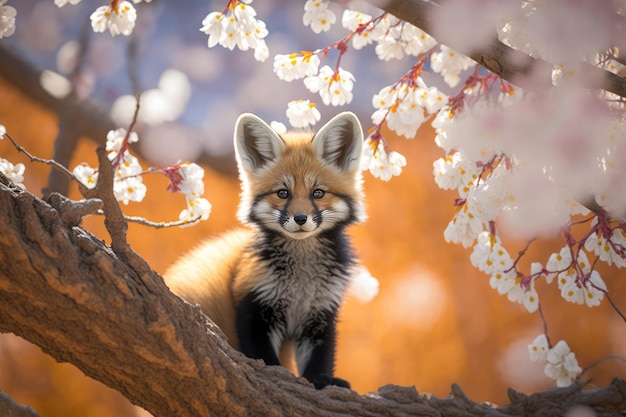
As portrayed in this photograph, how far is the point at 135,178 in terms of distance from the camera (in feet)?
5.66

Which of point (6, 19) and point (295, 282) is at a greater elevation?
point (6, 19)

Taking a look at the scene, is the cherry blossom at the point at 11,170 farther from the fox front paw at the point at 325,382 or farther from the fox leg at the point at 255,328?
the fox front paw at the point at 325,382

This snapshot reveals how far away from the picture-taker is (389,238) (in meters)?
2.52

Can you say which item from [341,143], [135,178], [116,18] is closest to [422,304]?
[341,143]

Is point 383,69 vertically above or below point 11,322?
above

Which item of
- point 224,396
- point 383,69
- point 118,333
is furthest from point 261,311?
point 383,69

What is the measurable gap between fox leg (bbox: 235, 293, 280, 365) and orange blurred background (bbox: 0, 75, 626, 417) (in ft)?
3.07

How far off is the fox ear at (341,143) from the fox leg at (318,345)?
418 mm

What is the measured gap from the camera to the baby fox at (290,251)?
1.55m

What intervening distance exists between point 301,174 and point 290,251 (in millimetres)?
207

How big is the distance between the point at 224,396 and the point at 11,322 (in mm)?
Answer: 407

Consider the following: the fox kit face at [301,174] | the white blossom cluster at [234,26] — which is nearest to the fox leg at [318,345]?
the fox kit face at [301,174]

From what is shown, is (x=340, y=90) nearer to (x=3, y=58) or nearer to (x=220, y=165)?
(x=220, y=165)

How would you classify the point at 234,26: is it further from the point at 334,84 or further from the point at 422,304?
the point at 422,304
